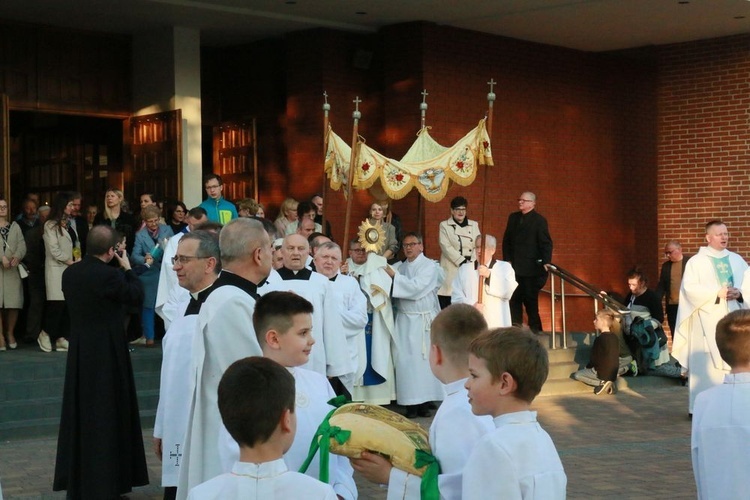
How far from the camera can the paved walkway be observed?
8961 mm

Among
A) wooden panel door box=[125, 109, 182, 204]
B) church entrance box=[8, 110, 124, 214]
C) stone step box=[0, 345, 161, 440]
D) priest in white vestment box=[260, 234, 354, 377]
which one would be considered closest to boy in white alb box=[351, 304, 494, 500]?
priest in white vestment box=[260, 234, 354, 377]

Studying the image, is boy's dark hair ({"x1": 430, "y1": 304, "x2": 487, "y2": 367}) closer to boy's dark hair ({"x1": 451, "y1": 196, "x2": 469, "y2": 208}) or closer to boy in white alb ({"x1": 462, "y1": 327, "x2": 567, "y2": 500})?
boy in white alb ({"x1": 462, "y1": 327, "x2": 567, "y2": 500})

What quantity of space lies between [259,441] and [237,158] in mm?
15722

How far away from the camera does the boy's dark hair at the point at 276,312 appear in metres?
4.59

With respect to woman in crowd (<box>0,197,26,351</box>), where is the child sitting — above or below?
below

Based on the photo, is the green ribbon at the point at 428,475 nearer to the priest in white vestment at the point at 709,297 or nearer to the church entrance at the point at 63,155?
the priest in white vestment at the point at 709,297

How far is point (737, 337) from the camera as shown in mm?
5086

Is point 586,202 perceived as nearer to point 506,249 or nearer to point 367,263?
point 506,249

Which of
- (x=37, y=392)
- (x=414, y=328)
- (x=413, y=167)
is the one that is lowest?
(x=37, y=392)

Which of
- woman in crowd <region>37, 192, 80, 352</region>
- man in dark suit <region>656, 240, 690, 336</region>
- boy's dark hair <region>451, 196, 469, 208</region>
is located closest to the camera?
woman in crowd <region>37, 192, 80, 352</region>

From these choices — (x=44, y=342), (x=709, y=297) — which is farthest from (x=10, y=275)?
(x=709, y=297)

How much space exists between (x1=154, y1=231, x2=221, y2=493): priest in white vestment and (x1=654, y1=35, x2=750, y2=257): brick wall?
14.2m

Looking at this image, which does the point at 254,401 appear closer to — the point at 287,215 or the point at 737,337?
the point at 737,337

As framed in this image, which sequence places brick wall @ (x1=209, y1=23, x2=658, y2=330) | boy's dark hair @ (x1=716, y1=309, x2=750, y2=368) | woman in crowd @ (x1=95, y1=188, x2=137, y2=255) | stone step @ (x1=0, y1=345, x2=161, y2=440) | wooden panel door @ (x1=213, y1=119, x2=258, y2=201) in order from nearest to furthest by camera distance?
1. boy's dark hair @ (x1=716, y1=309, x2=750, y2=368)
2. stone step @ (x1=0, y1=345, x2=161, y2=440)
3. woman in crowd @ (x1=95, y1=188, x2=137, y2=255)
4. brick wall @ (x1=209, y1=23, x2=658, y2=330)
5. wooden panel door @ (x1=213, y1=119, x2=258, y2=201)
